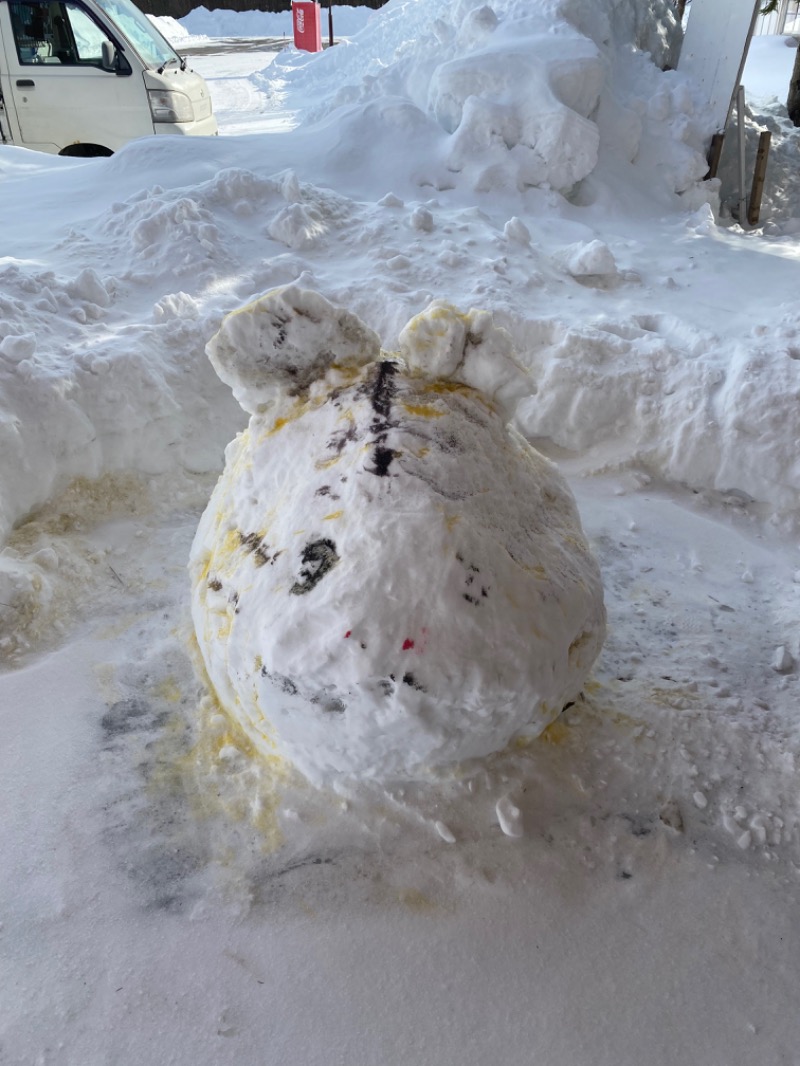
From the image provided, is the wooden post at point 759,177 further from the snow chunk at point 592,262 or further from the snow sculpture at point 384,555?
the snow sculpture at point 384,555

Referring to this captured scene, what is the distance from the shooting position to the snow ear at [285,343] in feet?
5.84

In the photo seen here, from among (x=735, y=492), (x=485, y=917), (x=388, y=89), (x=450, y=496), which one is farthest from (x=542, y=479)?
(x=388, y=89)

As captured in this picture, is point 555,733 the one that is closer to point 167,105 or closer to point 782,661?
point 782,661

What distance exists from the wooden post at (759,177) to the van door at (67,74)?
475 centimetres

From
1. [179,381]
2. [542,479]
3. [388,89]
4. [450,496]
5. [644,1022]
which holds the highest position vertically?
[388,89]

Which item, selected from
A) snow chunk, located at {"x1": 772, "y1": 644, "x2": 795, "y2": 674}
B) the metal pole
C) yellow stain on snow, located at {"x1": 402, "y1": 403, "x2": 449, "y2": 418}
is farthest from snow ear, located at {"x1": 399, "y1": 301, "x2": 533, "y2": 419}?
the metal pole

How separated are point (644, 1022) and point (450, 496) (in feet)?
3.28

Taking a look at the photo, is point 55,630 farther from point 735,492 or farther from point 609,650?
point 735,492

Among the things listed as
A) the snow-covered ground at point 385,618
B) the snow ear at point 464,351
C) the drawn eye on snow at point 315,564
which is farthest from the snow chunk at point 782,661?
the drawn eye on snow at point 315,564

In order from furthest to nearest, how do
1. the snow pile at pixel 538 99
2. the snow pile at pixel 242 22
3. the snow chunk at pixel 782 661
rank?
the snow pile at pixel 242 22
the snow pile at pixel 538 99
the snow chunk at pixel 782 661

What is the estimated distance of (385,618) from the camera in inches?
55.1

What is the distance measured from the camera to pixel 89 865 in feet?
5.32

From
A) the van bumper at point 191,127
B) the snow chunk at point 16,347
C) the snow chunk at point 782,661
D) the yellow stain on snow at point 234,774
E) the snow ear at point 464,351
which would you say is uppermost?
the snow ear at point 464,351

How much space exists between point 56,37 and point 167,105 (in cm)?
106
